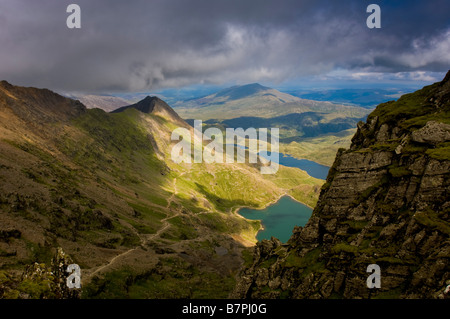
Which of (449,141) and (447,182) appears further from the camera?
(449,141)

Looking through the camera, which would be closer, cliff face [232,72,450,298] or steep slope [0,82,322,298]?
cliff face [232,72,450,298]

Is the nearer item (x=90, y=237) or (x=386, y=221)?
(x=386, y=221)

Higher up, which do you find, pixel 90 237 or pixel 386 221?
pixel 386 221

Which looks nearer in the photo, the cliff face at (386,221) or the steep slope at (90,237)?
the cliff face at (386,221)

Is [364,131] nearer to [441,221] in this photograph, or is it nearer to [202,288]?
[441,221]
